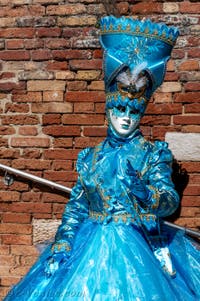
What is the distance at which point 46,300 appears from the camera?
8.13 ft

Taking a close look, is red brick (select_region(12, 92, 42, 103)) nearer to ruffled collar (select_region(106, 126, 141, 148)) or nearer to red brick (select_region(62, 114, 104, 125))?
red brick (select_region(62, 114, 104, 125))

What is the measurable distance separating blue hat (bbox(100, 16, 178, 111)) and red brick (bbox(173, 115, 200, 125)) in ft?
3.10

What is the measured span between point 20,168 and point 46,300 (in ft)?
4.69

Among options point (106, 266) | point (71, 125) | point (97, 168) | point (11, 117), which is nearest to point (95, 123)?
point (71, 125)

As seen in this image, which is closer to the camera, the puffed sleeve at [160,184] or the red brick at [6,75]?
the puffed sleeve at [160,184]

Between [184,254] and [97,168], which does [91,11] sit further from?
[184,254]

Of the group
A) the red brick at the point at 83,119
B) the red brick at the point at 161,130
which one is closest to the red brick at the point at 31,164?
the red brick at the point at 83,119

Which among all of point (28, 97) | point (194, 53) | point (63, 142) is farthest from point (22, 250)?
point (194, 53)

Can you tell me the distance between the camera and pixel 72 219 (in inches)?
110

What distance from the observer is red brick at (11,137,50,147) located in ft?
12.3

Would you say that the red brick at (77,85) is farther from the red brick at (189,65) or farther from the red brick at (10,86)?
the red brick at (189,65)

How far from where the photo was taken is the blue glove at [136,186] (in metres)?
2.55

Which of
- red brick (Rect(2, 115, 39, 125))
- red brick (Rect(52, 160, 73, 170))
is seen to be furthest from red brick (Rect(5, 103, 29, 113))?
red brick (Rect(52, 160, 73, 170))

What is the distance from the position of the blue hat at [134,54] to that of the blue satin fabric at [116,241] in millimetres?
206
